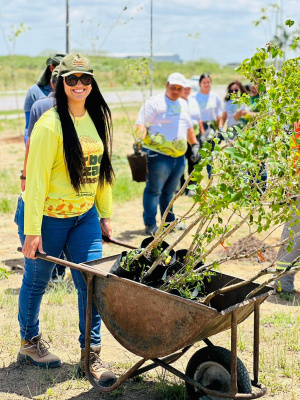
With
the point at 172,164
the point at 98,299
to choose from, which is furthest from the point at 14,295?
the point at 172,164

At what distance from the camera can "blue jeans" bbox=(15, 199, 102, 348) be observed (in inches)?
142

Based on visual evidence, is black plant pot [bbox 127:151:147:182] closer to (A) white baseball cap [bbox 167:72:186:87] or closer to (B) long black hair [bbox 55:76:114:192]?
(A) white baseball cap [bbox 167:72:186:87]

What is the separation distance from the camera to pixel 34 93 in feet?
17.9

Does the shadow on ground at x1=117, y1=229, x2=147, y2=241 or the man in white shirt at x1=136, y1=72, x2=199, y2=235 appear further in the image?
the shadow on ground at x1=117, y1=229, x2=147, y2=241

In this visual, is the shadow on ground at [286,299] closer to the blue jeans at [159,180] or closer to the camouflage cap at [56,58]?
the blue jeans at [159,180]

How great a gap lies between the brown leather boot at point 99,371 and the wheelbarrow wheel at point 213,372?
48cm

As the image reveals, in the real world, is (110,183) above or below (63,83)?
below

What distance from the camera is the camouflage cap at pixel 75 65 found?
3457 mm

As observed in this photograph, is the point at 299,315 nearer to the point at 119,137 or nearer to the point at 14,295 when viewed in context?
the point at 14,295

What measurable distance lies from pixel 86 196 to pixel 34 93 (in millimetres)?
2156

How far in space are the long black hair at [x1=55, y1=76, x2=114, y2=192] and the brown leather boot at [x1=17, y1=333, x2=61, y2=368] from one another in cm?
109

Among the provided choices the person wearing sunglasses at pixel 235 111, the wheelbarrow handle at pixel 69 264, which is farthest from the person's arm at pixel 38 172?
the person wearing sunglasses at pixel 235 111

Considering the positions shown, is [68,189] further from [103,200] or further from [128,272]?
[128,272]

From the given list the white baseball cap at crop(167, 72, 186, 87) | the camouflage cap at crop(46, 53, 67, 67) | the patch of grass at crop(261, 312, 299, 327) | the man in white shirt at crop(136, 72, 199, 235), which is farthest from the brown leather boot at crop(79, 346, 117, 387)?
the white baseball cap at crop(167, 72, 186, 87)
